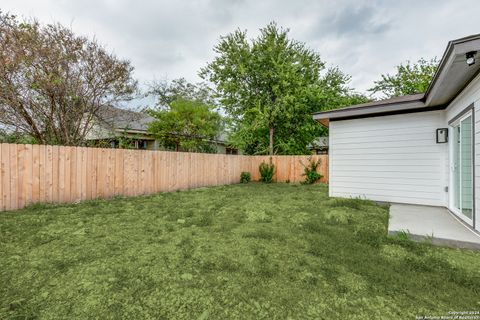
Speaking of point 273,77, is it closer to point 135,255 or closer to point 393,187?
point 393,187

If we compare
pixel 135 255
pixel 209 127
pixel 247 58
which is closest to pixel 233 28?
pixel 247 58

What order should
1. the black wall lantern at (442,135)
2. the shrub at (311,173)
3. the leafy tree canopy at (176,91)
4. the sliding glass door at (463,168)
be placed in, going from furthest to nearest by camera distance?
1. the leafy tree canopy at (176,91)
2. the shrub at (311,173)
3. the black wall lantern at (442,135)
4. the sliding glass door at (463,168)

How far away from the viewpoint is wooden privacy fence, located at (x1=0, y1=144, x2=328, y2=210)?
431 cm

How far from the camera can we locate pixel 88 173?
5.31m

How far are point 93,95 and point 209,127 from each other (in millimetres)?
5819

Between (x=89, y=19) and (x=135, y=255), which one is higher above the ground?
(x=89, y=19)

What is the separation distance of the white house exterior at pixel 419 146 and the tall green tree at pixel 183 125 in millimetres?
6713

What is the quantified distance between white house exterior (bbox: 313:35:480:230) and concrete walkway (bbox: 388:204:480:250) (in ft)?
0.62

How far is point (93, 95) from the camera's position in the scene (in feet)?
21.7

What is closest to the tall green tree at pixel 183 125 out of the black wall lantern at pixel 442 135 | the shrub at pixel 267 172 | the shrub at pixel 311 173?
the shrub at pixel 267 172

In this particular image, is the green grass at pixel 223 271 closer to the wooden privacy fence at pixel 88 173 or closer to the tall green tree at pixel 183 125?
the wooden privacy fence at pixel 88 173

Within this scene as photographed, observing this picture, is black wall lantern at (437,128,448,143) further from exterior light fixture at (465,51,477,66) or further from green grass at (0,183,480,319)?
exterior light fixture at (465,51,477,66)

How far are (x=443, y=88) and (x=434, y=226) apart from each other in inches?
85.2

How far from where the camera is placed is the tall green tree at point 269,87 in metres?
11.9
